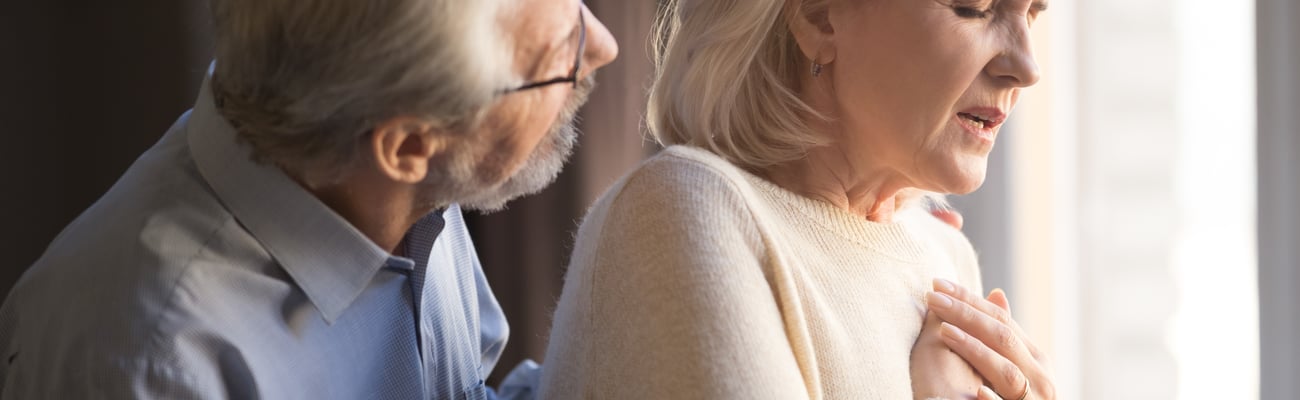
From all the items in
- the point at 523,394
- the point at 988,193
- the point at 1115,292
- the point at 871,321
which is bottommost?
the point at 1115,292

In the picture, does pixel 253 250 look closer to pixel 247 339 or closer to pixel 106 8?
pixel 247 339

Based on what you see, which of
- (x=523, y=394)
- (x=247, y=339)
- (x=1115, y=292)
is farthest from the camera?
(x=1115, y=292)

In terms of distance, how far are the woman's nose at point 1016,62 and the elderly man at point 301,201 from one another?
18.0 inches

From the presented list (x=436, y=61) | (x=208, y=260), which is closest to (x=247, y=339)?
(x=208, y=260)

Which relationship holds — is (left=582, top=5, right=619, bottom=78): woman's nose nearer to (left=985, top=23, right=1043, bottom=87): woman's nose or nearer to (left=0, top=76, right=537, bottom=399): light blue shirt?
(left=0, top=76, right=537, bottom=399): light blue shirt

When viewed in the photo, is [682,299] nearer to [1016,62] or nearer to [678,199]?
[678,199]

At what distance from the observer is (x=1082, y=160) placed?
2.54 meters

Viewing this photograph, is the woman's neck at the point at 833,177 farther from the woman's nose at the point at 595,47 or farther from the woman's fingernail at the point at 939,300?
the woman's nose at the point at 595,47

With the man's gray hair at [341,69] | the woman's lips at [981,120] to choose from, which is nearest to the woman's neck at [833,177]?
the woman's lips at [981,120]

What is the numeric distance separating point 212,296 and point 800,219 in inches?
24.7

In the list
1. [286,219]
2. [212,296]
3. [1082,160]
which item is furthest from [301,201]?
[1082,160]

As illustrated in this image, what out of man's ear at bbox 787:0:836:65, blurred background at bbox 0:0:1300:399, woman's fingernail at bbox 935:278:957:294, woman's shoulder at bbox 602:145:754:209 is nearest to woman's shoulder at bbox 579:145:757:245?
woman's shoulder at bbox 602:145:754:209

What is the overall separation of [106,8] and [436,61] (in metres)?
1.87

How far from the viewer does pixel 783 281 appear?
1.11 metres
